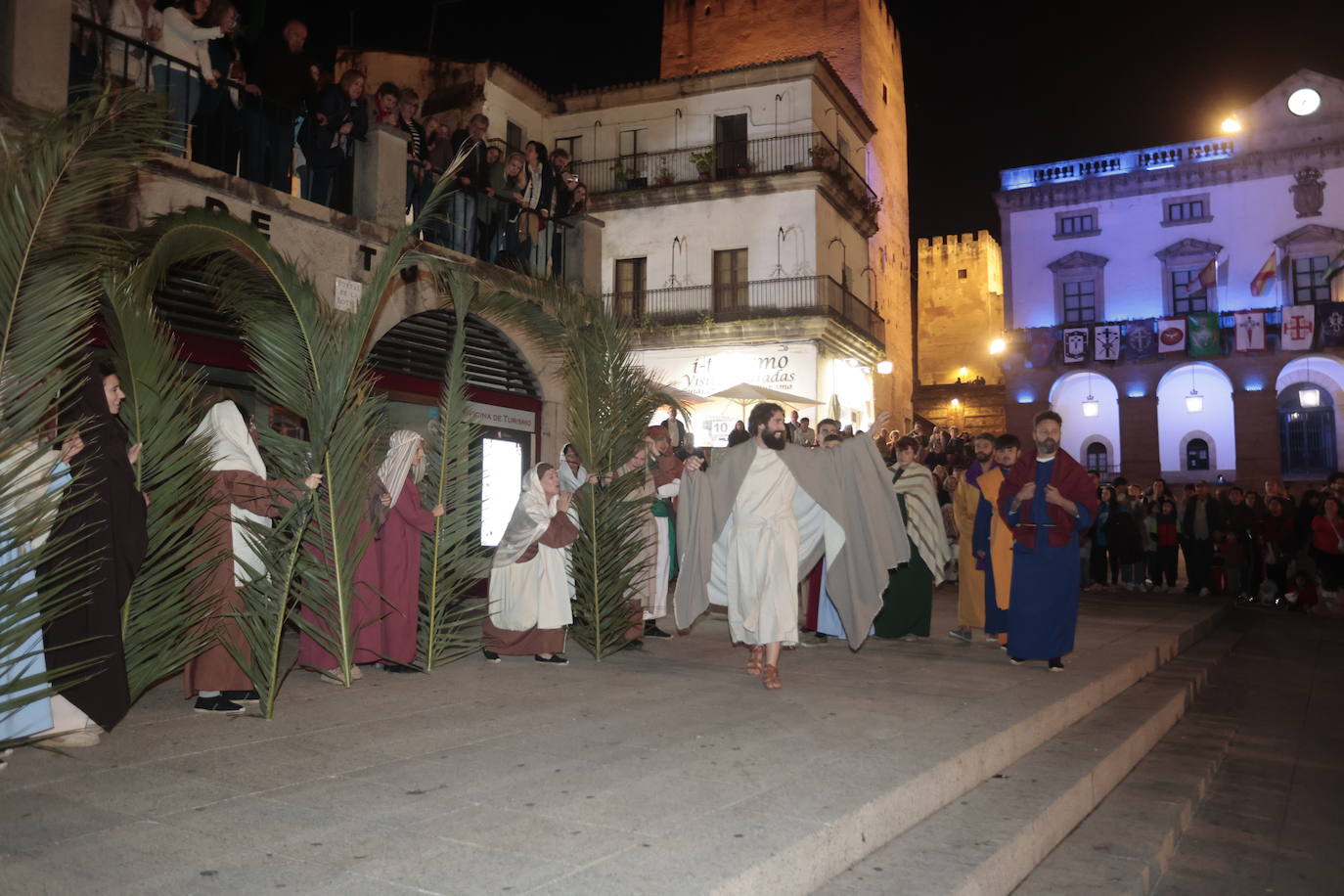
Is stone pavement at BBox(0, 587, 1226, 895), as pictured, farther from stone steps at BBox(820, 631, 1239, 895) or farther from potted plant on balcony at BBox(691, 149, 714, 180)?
potted plant on balcony at BBox(691, 149, 714, 180)

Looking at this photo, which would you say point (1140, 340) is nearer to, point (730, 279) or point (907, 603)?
point (730, 279)

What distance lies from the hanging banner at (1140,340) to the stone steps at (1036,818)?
3608cm

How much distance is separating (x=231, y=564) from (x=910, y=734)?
3877mm

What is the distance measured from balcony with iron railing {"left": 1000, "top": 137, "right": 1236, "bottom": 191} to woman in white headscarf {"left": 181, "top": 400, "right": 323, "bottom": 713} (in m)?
42.2

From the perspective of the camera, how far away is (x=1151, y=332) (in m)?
39.6

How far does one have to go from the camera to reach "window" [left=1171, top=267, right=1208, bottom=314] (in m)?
39.9

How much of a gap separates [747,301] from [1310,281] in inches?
901

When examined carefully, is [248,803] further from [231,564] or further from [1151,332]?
[1151,332]

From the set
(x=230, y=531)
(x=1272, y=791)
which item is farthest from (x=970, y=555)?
(x=230, y=531)

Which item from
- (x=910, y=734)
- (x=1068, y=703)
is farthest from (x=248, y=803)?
(x=1068, y=703)

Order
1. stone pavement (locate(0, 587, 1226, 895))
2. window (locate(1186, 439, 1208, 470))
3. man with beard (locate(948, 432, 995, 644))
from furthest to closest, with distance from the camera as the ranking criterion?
window (locate(1186, 439, 1208, 470)) < man with beard (locate(948, 432, 995, 644)) < stone pavement (locate(0, 587, 1226, 895))

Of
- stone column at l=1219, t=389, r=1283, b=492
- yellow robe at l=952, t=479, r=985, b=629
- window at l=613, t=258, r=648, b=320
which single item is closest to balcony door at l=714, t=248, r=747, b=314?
window at l=613, t=258, r=648, b=320

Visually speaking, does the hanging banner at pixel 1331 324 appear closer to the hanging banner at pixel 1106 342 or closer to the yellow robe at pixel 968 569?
the hanging banner at pixel 1106 342

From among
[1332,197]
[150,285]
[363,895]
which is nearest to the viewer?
[363,895]
